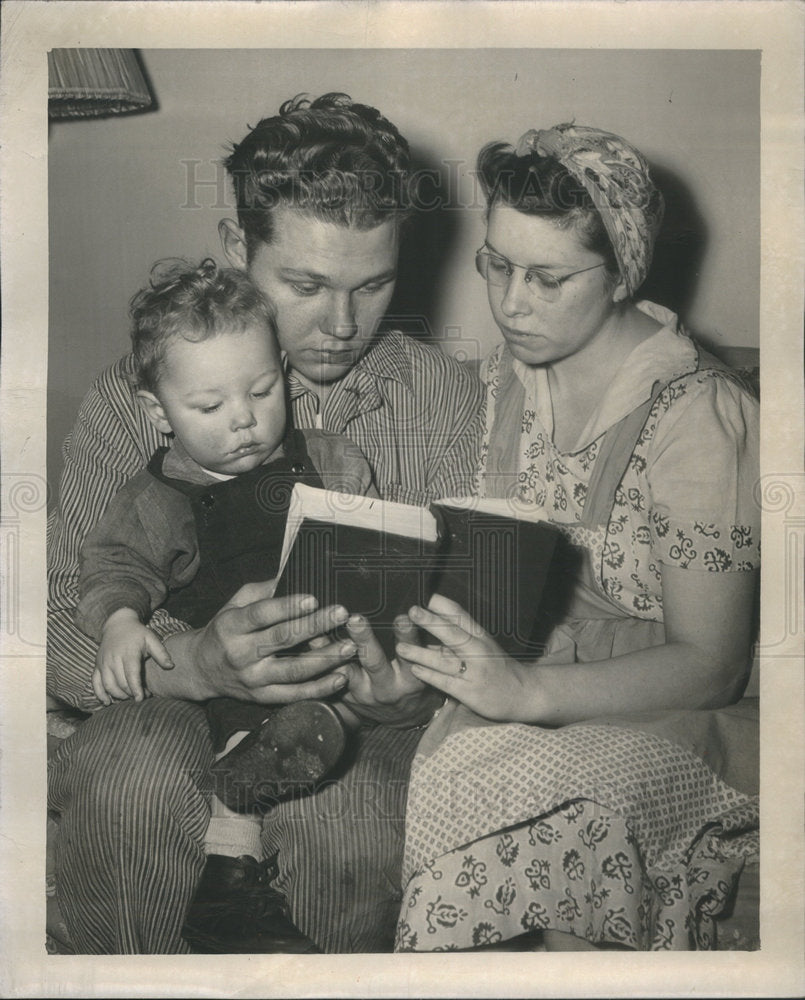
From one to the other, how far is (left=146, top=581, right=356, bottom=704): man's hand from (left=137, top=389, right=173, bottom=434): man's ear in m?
0.35

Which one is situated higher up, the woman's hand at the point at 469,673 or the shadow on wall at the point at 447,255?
the shadow on wall at the point at 447,255

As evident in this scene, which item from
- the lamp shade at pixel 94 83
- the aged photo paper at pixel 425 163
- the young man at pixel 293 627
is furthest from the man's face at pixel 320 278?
the lamp shade at pixel 94 83

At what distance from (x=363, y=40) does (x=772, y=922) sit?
70.2 inches

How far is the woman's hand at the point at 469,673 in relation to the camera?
1.81m

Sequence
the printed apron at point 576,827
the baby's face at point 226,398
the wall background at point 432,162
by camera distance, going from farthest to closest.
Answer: the wall background at point 432,162 → the baby's face at point 226,398 → the printed apron at point 576,827

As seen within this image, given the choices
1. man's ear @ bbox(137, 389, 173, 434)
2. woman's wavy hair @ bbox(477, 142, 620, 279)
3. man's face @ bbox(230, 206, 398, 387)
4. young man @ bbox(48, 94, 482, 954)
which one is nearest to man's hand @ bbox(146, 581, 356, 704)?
young man @ bbox(48, 94, 482, 954)

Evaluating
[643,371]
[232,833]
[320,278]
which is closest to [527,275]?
[643,371]

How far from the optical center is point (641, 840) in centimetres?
173

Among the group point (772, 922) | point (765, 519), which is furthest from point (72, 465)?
point (772, 922)

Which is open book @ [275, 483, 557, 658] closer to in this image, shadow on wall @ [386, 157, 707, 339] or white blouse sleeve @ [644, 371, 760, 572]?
white blouse sleeve @ [644, 371, 760, 572]

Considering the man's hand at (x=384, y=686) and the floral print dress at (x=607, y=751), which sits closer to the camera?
the floral print dress at (x=607, y=751)

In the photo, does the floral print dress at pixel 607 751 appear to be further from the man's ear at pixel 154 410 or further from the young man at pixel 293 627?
the man's ear at pixel 154 410

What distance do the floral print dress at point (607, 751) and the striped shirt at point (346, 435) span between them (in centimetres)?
7

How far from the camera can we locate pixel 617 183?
1.84 metres
